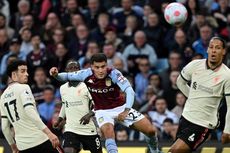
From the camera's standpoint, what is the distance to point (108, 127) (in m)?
14.1

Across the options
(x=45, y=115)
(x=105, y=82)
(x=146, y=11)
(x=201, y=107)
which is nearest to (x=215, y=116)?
(x=201, y=107)

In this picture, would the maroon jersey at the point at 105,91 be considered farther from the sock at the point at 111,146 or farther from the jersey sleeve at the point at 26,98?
the jersey sleeve at the point at 26,98

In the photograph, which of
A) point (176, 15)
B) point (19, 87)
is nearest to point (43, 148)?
point (19, 87)

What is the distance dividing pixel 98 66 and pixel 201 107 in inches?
64.7

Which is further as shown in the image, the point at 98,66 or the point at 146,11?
the point at 146,11

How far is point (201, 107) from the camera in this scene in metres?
13.7

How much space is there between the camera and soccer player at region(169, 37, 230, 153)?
1358cm

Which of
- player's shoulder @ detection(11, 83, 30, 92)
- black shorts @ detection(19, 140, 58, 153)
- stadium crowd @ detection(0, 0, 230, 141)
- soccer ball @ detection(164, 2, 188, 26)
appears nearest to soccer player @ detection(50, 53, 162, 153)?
player's shoulder @ detection(11, 83, 30, 92)

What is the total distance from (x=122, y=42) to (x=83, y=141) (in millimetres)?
5002

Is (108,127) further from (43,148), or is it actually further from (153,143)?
(43,148)

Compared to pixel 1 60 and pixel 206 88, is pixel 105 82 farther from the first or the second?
pixel 1 60

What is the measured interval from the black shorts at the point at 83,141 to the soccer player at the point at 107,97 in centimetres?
118

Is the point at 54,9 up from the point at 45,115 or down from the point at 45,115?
up

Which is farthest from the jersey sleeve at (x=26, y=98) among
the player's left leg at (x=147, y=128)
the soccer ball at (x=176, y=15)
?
the soccer ball at (x=176, y=15)
